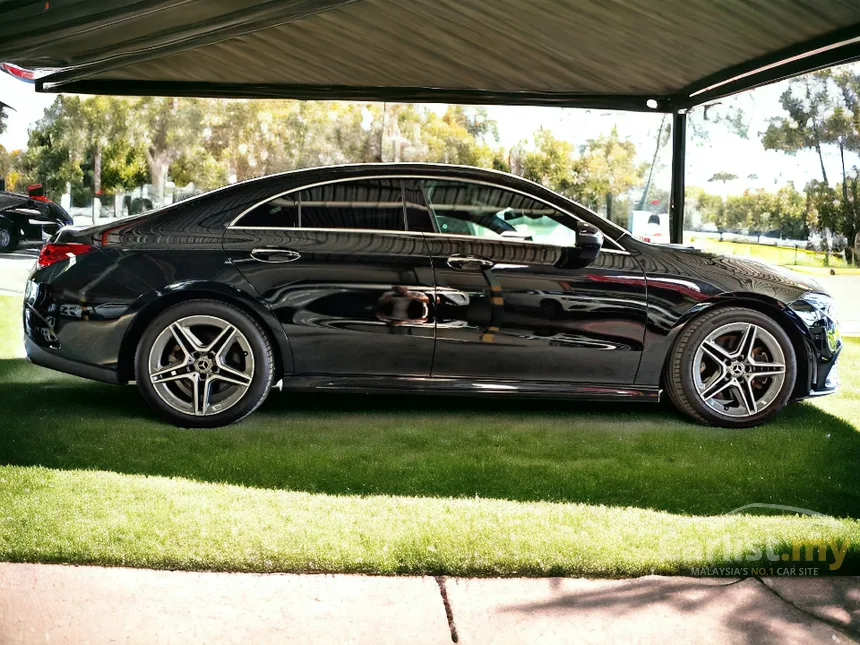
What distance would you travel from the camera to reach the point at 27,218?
11445 millimetres

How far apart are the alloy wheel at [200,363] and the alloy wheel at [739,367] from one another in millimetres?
2654

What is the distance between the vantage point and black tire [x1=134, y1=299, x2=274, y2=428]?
503 cm

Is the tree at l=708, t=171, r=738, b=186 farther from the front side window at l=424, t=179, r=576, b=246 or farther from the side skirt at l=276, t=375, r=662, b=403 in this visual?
the side skirt at l=276, t=375, r=662, b=403

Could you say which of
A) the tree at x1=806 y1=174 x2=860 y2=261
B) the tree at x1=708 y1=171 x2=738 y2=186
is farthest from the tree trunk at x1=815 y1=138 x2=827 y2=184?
the tree at x1=708 y1=171 x2=738 y2=186

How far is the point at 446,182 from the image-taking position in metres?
5.30

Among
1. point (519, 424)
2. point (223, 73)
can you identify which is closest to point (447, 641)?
point (519, 424)

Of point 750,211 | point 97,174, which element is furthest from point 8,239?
point 750,211

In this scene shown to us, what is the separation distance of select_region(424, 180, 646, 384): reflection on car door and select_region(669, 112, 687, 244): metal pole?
3991 mm

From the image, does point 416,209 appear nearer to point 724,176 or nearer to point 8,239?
point 8,239

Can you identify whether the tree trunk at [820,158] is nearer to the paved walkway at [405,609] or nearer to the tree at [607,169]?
the tree at [607,169]

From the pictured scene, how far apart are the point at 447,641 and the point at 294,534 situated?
0.94 m

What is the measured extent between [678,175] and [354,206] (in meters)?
4.82

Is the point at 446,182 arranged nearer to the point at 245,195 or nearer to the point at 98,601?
the point at 245,195

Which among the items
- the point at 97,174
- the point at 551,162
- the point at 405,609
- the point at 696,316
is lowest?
the point at 405,609
